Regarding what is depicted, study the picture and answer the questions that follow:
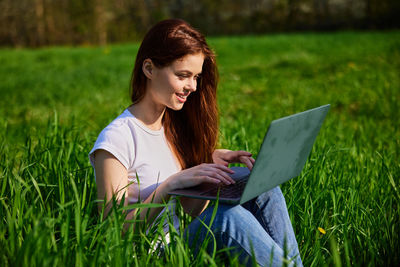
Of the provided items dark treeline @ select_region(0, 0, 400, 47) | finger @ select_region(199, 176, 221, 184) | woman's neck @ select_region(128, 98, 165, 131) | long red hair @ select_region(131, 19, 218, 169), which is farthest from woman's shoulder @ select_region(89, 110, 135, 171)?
dark treeline @ select_region(0, 0, 400, 47)

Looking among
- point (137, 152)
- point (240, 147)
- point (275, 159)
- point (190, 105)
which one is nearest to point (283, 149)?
point (275, 159)

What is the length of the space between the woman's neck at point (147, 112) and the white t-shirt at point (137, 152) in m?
0.03

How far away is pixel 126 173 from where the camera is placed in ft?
5.39

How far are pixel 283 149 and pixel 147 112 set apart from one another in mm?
655

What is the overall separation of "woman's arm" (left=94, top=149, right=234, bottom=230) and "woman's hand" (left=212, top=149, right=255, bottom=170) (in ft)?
0.82

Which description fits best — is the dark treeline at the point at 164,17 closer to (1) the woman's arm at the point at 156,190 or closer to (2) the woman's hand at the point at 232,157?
(2) the woman's hand at the point at 232,157

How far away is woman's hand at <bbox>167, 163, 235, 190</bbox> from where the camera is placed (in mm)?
1517

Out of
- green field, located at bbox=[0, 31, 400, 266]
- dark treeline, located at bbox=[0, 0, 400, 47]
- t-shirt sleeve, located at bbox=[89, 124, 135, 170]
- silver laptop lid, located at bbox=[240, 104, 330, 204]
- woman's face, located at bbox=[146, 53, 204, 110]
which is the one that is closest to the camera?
silver laptop lid, located at bbox=[240, 104, 330, 204]

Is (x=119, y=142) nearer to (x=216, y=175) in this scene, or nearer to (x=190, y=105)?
(x=216, y=175)

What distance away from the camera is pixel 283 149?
4.83 feet

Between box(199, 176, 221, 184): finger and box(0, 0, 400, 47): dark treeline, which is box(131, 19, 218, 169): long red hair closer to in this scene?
box(199, 176, 221, 184): finger

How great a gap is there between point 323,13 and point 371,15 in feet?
7.81

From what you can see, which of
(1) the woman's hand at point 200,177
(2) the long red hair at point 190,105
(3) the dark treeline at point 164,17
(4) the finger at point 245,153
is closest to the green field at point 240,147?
(1) the woman's hand at point 200,177

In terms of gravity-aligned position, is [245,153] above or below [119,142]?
below
